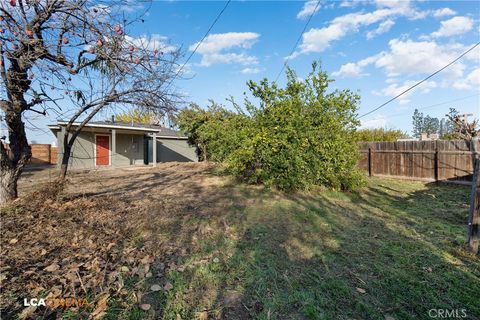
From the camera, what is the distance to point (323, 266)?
288 centimetres

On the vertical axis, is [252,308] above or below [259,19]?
below

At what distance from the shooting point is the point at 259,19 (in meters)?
8.59

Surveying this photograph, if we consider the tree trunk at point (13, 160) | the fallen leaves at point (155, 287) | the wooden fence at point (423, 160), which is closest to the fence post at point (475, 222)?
the fallen leaves at point (155, 287)

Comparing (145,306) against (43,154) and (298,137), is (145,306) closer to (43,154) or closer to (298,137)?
(298,137)

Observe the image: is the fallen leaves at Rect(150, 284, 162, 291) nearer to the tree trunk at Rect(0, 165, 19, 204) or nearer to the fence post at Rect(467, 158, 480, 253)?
the tree trunk at Rect(0, 165, 19, 204)

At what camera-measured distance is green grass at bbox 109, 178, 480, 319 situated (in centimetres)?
214

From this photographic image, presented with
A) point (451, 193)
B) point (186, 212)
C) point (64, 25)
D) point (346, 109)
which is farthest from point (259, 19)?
point (451, 193)

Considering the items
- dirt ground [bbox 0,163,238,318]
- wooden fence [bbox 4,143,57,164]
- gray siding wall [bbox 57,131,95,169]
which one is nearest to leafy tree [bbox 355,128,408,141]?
dirt ground [bbox 0,163,238,318]

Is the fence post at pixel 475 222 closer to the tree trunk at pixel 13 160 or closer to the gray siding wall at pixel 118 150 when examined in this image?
the tree trunk at pixel 13 160

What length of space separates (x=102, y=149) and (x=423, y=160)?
55.1ft

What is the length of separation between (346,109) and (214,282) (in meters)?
6.21

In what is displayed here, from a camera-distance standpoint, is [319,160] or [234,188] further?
[234,188]

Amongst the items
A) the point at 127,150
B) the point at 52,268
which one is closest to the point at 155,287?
the point at 52,268

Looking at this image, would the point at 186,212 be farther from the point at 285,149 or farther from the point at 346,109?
the point at 346,109
